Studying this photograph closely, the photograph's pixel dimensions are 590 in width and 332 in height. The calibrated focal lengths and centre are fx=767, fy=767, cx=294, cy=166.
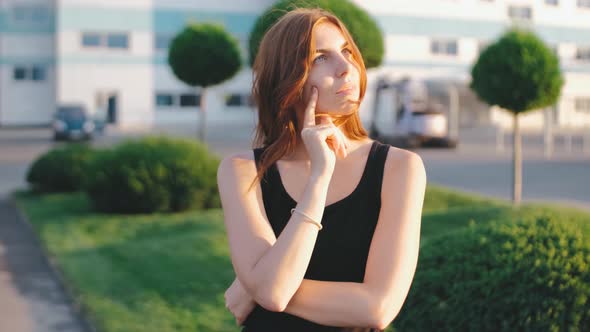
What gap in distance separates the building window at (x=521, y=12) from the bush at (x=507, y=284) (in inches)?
1771

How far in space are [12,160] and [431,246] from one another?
21.3m

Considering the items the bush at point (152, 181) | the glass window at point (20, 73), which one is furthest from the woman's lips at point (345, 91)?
the glass window at point (20, 73)

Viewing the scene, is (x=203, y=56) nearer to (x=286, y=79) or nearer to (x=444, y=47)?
(x=286, y=79)

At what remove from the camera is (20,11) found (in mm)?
45688

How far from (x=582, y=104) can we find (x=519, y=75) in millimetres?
43685

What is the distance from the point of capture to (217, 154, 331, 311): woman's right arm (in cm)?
177

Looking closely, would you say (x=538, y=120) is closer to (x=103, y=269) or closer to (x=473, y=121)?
(x=473, y=121)

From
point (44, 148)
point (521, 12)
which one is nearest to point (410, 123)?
point (44, 148)

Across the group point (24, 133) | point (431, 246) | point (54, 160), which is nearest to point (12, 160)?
point (54, 160)

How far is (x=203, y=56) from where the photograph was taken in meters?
14.0

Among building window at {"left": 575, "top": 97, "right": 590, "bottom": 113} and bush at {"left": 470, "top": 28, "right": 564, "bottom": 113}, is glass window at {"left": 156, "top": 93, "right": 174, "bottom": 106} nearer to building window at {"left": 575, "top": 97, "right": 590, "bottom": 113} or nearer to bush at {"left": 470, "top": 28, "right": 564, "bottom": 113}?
building window at {"left": 575, "top": 97, "right": 590, "bottom": 113}

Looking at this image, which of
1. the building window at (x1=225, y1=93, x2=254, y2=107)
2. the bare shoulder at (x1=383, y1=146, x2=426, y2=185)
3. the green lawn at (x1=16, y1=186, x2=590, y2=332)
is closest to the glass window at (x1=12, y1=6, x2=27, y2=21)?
the building window at (x1=225, y1=93, x2=254, y2=107)

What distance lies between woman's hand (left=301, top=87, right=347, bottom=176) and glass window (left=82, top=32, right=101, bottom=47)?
44702 millimetres

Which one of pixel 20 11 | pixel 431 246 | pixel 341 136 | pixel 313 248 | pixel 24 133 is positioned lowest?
pixel 24 133
